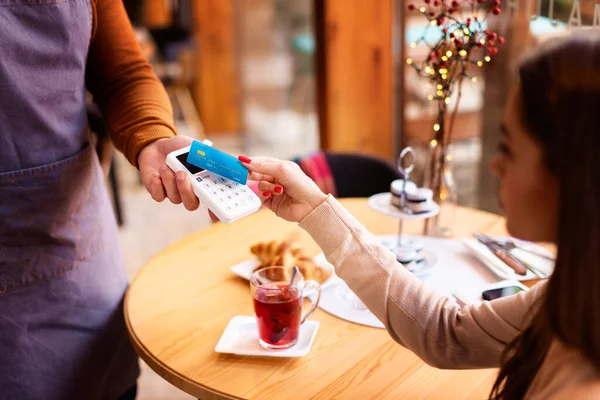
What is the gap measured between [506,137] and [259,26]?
4421 millimetres

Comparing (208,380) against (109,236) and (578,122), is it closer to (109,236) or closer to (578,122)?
(109,236)

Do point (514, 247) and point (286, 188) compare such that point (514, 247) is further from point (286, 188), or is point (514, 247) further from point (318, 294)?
point (286, 188)

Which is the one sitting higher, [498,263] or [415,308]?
[415,308]

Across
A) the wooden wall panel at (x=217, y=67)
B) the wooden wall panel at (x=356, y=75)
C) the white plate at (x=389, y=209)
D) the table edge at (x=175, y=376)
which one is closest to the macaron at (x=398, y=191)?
the white plate at (x=389, y=209)

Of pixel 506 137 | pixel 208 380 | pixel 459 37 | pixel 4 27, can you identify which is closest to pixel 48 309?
pixel 208 380

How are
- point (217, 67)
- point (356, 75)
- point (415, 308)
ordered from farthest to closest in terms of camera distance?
1. point (217, 67)
2. point (356, 75)
3. point (415, 308)

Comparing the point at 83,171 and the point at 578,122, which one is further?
the point at 83,171

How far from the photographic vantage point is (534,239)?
2.70ft

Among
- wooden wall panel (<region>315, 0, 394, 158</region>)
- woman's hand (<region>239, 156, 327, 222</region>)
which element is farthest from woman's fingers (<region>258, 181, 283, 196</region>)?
wooden wall panel (<region>315, 0, 394, 158</region>)

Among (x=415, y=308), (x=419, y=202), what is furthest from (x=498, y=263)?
(x=415, y=308)

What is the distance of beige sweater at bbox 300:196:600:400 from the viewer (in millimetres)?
983

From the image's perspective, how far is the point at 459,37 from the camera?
54.9 inches

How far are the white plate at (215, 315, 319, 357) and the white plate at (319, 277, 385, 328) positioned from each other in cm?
7

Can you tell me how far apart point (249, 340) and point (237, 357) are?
5 cm
